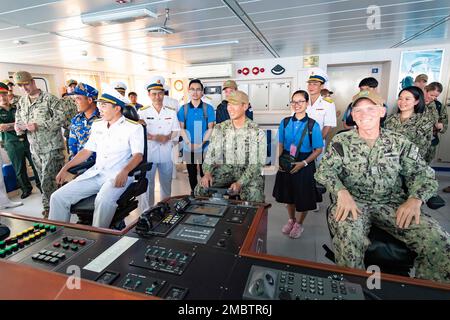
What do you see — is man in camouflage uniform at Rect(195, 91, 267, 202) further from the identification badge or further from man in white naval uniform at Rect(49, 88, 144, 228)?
man in white naval uniform at Rect(49, 88, 144, 228)

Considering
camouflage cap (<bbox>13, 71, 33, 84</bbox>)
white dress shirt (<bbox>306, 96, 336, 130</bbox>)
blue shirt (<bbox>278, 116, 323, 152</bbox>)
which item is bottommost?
blue shirt (<bbox>278, 116, 323, 152</bbox>)

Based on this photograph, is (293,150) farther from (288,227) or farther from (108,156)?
(108,156)

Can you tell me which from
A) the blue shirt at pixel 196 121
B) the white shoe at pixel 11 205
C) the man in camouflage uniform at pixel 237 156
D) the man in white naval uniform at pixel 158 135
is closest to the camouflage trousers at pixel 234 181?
the man in camouflage uniform at pixel 237 156

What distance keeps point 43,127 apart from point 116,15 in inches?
68.5

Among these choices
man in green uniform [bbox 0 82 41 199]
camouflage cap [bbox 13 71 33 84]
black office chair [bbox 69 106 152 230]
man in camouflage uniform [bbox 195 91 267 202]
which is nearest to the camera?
black office chair [bbox 69 106 152 230]

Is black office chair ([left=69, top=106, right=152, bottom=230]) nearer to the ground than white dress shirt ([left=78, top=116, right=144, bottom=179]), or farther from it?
nearer to the ground

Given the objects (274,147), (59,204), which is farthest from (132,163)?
(274,147)

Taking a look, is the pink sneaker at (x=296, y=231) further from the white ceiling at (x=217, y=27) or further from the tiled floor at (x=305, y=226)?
the white ceiling at (x=217, y=27)

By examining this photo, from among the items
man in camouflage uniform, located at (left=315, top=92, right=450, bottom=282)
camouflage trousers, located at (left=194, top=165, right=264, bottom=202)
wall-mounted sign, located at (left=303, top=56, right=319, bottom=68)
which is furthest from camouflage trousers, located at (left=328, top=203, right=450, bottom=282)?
wall-mounted sign, located at (left=303, top=56, right=319, bottom=68)

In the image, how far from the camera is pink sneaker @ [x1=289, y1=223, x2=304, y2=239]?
98.7 inches

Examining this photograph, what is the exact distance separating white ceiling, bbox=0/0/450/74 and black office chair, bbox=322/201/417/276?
6.46ft

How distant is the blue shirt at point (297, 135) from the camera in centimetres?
236

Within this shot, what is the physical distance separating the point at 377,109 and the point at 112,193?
74.6 inches

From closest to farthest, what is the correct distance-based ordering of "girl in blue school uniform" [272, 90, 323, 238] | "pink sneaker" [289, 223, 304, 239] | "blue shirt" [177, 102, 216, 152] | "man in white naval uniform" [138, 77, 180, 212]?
"girl in blue school uniform" [272, 90, 323, 238] → "pink sneaker" [289, 223, 304, 239] → "man in white naval uniform" [138, 77, 180, 212] → "blue shirt" [177, 102, 216, 152]
